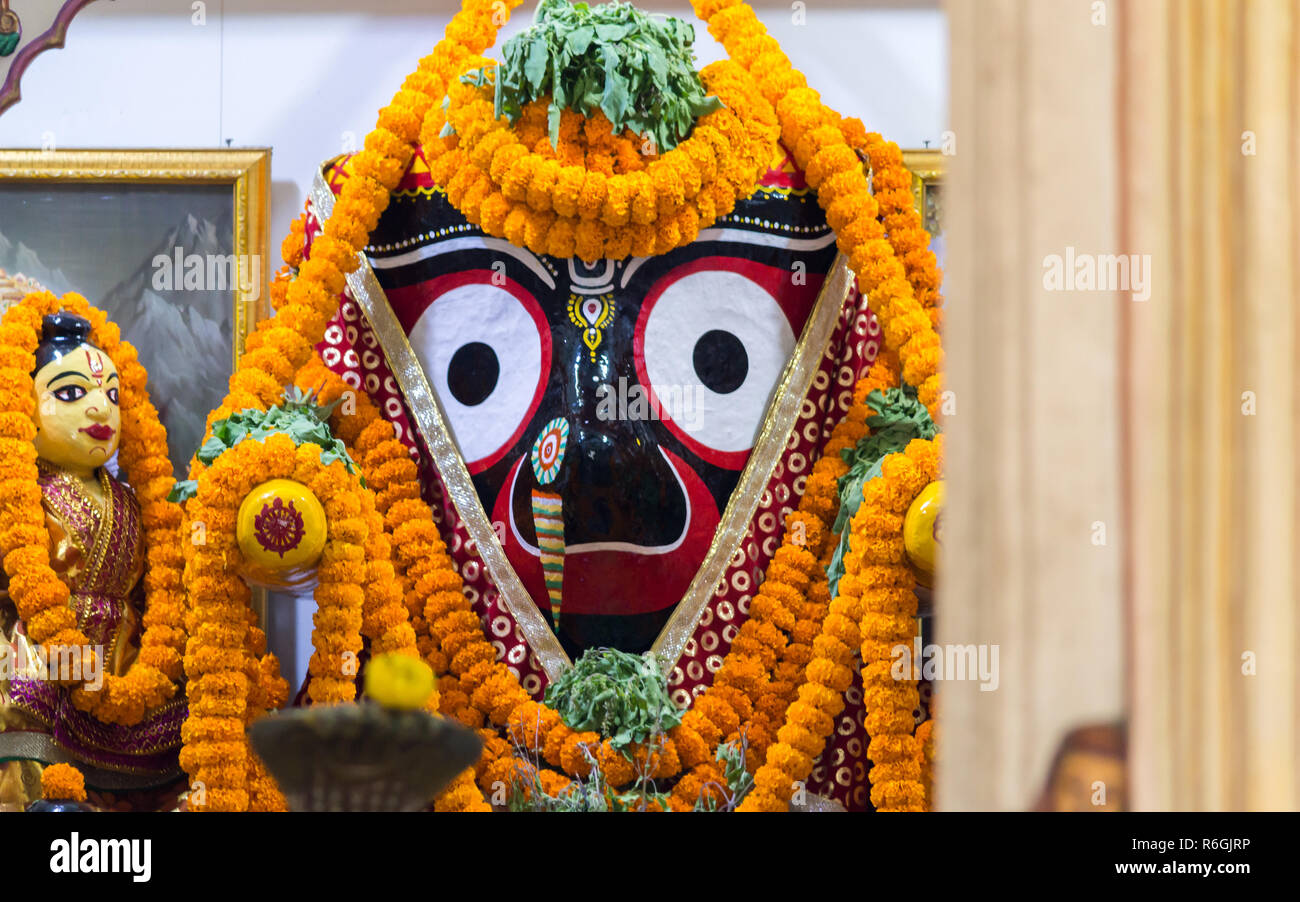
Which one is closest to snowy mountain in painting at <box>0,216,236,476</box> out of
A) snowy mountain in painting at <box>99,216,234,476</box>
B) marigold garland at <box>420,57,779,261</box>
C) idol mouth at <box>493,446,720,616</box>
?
snowy mountain in painting at <box>99,216,234,476</box>

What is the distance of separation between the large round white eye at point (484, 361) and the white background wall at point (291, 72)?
0.86 m

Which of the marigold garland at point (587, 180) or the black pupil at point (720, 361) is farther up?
the marigold garland at point (587, 180)

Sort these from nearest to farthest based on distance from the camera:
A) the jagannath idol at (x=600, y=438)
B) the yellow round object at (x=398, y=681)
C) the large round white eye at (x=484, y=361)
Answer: the yellow round object at (x=398, y=681), the jagannath idol at (x=600, y=438), the large round white eye at (x=484, y=361)

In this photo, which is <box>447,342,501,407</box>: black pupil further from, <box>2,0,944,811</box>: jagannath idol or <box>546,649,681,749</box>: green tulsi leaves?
<box>546,649,681,749</box>: green tulsi leaves

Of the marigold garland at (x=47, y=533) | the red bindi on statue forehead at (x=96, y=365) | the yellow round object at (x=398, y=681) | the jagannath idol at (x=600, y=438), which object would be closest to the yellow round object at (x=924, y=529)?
the jagannath idol at (x=600, y=438)

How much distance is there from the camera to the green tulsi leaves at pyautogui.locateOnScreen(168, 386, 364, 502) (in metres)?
3.15

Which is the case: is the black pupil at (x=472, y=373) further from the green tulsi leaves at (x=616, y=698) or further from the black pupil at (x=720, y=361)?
the green tulsi leaves at (x=616, y=698)

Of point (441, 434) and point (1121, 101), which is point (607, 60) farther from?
point (1121, 101)

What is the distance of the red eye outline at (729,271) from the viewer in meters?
3.38

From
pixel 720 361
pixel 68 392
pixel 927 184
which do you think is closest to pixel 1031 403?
pixel 720 361

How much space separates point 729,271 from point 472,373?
0.65 m

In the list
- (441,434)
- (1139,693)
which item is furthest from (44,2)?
(1139,693)

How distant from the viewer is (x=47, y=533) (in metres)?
3.28

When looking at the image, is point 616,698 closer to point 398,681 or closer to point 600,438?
point 600,438
